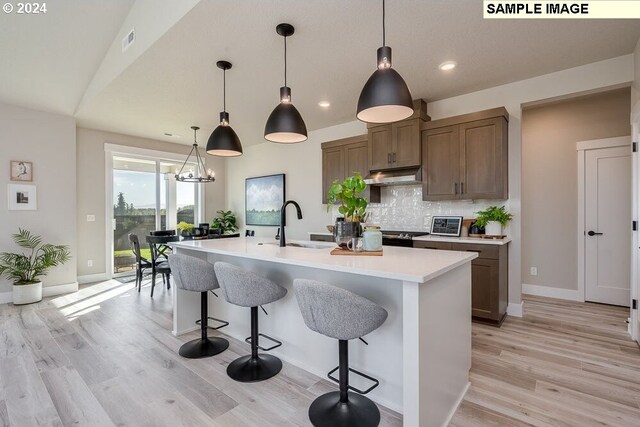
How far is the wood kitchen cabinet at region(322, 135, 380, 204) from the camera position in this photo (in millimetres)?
4453

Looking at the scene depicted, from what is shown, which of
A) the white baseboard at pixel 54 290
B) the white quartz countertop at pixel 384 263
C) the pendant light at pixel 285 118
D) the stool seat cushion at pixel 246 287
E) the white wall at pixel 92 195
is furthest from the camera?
the white wall at pixel 92 195

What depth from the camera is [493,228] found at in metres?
3.44

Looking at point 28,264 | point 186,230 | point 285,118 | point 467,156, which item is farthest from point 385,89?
point 28,264

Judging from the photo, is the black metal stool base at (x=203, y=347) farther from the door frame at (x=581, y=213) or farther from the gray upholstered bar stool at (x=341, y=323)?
the door frame at (x=581, y=213)

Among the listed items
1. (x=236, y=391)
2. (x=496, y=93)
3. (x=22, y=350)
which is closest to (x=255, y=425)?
(x=236, y=391)

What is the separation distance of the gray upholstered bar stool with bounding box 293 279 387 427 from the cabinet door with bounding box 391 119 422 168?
2.63m

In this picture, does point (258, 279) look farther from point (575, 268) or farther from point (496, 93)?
point (575, 268)

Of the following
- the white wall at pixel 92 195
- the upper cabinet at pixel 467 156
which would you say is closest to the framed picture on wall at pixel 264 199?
the white wall at pixel 92 195

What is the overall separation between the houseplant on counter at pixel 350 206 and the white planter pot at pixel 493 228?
1.99m

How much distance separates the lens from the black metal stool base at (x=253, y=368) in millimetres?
2244

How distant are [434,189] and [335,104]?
1748 millimetres

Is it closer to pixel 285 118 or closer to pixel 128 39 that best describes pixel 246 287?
pixel 285 118

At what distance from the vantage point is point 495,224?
135 inches

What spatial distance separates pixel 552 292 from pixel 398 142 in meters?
3.07
